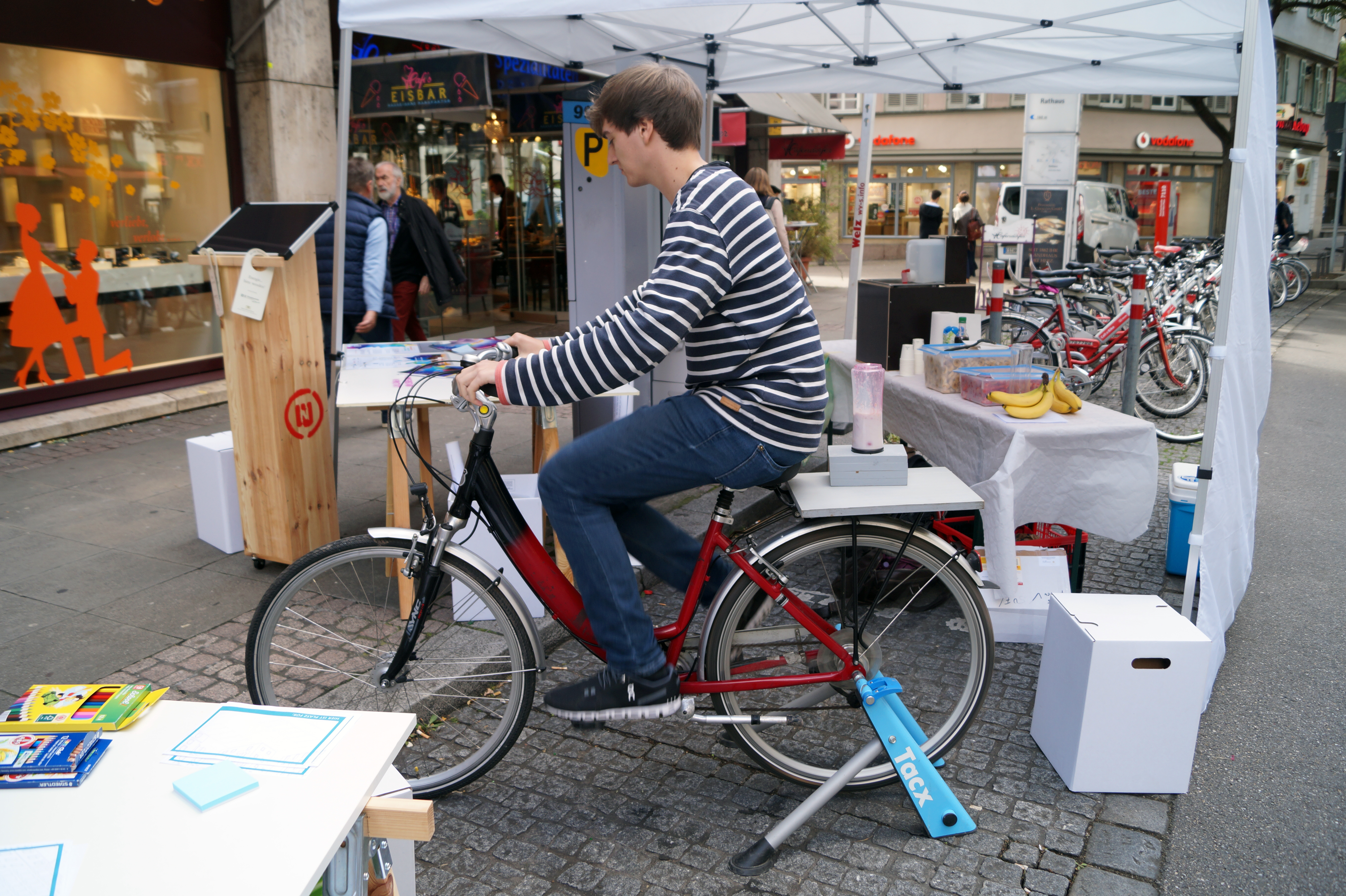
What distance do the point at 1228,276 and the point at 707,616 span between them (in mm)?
2187

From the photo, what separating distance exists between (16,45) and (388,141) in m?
4.75

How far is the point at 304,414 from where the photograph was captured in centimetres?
447

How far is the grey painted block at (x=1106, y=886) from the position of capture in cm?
254

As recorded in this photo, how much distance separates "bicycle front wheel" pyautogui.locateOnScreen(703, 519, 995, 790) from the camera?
2.83 meters

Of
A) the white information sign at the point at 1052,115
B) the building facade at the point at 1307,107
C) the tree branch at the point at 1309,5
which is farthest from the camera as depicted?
the building facade at the point at 1307,107

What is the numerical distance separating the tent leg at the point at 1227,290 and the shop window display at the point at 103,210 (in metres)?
7.75

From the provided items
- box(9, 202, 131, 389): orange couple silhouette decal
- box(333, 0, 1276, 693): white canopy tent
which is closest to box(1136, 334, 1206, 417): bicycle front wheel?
box(333, 0, 1276, 693): white canopy tent

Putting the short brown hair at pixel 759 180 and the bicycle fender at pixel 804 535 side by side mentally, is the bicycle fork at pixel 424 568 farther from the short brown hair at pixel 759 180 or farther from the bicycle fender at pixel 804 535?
the short brown hair at pixel 759 180

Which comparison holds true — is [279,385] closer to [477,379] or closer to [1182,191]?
[477,379]

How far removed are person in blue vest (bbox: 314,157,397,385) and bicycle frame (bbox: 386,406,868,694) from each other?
3.37 m

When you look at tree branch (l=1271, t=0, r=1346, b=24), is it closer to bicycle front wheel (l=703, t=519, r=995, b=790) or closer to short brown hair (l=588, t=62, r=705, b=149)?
bicycle front wheel (l=703, t=519, r=995, b=790)

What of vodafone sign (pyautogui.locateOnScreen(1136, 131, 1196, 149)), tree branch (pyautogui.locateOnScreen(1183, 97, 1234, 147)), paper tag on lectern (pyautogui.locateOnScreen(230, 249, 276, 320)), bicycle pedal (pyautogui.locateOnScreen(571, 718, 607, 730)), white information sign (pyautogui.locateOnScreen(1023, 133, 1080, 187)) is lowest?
bicycle pedal (pyautogui.locateOnScreen(571, 718, 607, 730))

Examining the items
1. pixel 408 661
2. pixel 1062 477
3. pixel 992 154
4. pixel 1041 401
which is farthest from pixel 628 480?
pixel 992 154

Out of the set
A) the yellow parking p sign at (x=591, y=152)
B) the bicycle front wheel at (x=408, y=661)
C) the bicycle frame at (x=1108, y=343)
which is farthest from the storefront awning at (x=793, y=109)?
the bicycle front wheel at (x=408, y=661)
